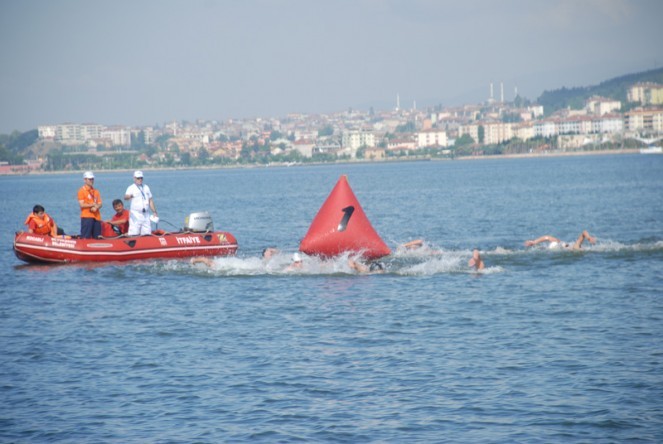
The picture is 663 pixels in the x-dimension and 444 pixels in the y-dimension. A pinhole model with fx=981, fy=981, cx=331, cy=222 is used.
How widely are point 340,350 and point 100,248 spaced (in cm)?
1174

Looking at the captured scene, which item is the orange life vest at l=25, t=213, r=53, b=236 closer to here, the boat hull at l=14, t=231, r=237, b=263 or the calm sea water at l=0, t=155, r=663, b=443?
the boat hull at l=14, t=231, r=237, b=263

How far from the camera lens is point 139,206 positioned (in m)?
25.0

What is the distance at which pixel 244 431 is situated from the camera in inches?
445

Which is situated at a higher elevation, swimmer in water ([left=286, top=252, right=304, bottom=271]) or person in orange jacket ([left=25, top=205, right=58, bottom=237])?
person in orange jacket ([left=25, top=205, right=58, bottom=237])

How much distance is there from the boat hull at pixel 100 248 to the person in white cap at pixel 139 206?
410 mm

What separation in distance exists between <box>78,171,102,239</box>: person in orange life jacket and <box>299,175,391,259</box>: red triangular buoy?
549 cm

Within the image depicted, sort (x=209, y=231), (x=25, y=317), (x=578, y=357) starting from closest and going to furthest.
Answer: (x=578, y=357) < (x=25, y=317) < (x=209, y=231)

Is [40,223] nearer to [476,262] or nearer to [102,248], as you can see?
[102,248]

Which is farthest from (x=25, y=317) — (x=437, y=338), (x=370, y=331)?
(x=437, y=338)

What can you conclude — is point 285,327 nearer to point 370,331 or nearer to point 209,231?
point 370,331

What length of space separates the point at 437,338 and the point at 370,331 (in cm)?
126

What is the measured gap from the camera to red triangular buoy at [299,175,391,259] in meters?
23.3

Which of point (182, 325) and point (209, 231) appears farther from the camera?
point (209, 231)

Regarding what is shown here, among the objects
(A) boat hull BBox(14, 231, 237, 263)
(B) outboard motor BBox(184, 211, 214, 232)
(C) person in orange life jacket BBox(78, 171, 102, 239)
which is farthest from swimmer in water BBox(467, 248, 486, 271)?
(C) person in orange life jacket BBox(78, 171, 102, 239)
